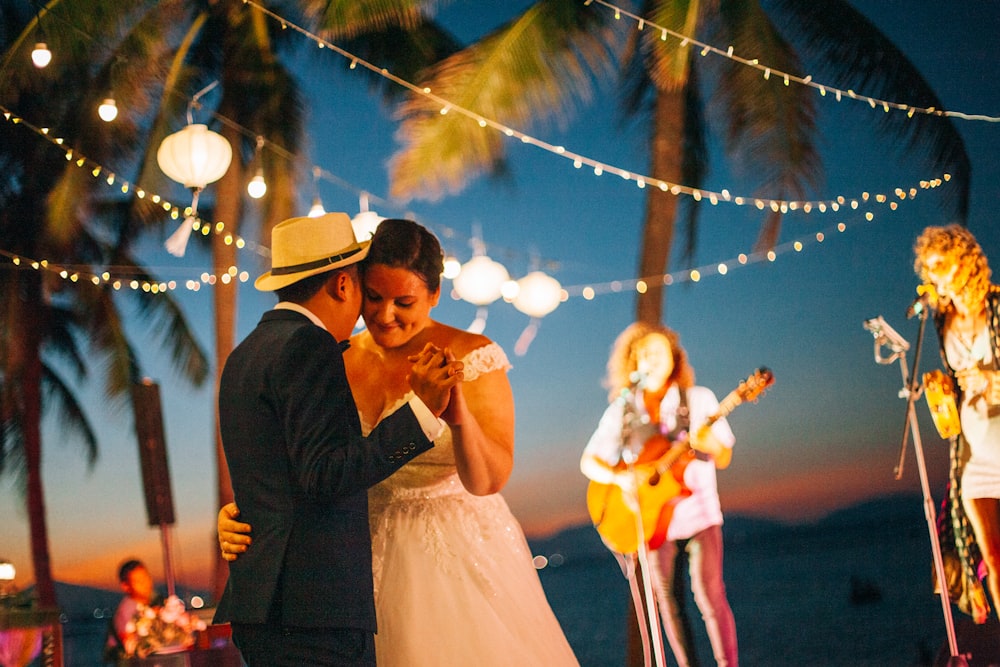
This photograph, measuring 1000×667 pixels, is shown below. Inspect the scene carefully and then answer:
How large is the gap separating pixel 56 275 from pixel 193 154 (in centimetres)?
420

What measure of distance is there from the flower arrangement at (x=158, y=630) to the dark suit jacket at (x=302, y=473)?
9.65 feet

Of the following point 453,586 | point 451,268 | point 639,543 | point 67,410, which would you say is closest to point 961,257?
point 639,543

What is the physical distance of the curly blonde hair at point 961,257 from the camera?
475cm

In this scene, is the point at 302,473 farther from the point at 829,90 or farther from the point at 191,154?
the point at 829,90

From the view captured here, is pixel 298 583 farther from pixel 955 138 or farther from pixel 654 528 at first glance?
pixel 955 138

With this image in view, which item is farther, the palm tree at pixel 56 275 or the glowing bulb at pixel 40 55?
the palm tree at pixel 56 275

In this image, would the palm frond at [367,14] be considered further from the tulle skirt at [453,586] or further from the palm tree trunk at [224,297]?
the tulle skirt at [453,586]

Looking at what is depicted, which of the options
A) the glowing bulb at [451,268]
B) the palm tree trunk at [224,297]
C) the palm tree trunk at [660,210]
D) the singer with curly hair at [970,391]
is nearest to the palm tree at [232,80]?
the palm tree trunk at [224,297]

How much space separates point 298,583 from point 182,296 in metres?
6.61

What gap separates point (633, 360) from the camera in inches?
211

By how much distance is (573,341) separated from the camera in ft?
22.1

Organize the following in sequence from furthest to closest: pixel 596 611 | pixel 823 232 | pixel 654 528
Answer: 1. pixel 596 611
2. pixel 823 232
3. pixel 654 528

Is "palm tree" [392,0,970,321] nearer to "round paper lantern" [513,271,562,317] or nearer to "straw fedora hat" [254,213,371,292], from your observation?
"round paper lantern" [513,271,562,317]

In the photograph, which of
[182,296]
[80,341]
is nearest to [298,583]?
[182,296]
